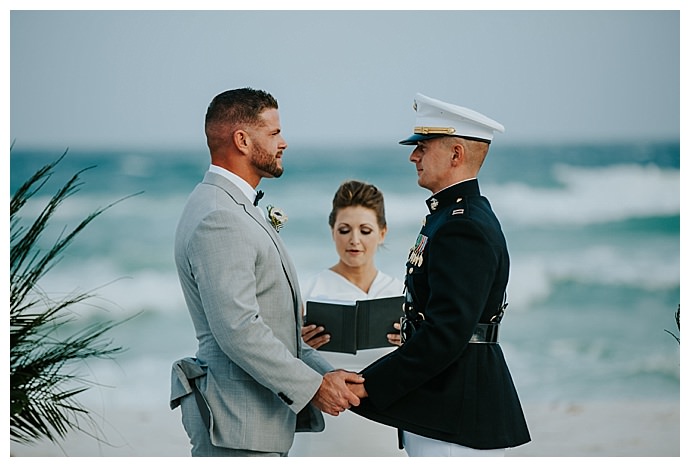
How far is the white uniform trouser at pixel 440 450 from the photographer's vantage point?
2832 mm

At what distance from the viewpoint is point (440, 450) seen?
286 cm

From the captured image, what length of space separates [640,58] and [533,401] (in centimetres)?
447

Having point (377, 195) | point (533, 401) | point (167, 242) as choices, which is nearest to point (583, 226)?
point (533, 401)

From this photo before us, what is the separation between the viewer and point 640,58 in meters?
11.2

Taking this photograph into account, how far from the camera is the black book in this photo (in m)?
3.58

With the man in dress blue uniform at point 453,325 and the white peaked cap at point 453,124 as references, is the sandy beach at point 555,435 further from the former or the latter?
the white peaked cap at point 453,124

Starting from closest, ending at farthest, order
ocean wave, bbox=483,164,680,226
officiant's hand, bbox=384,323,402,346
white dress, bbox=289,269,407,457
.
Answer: officiant's hand, bbox=384,323,402,346, white dress, bbox=289,269,407,457, ocean wave, bbox=483,164,680,226

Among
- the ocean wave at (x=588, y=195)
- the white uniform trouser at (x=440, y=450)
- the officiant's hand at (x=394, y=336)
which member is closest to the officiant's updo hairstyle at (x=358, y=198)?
the officiant's hand at (x=394, y=336)

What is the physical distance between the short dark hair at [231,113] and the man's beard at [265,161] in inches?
3.7

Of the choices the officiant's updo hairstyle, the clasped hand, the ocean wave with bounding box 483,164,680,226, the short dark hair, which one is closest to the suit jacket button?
the clasped hand

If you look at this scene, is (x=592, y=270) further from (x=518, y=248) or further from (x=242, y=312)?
(x=242, y=312)

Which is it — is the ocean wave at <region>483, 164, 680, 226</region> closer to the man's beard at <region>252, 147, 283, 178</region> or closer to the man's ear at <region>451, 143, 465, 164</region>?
the man's ear at <region>451, 143, 465, 164</region>

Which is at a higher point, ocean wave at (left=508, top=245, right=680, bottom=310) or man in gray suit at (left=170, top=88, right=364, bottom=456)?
man in gray suit at (left=170, top=88, right=364, bottom=456)

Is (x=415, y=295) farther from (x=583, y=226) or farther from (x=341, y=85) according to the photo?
(x=583, y=226)
